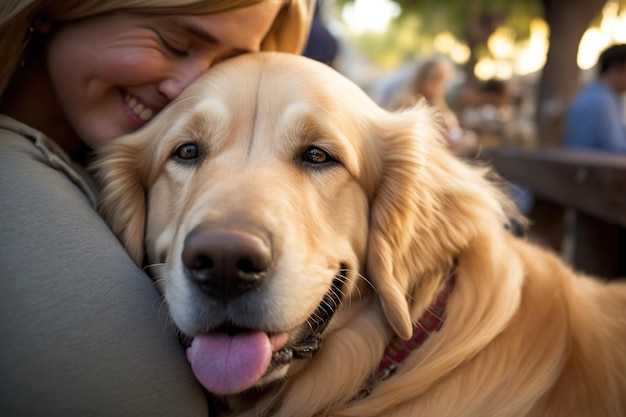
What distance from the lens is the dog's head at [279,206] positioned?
1.61 m

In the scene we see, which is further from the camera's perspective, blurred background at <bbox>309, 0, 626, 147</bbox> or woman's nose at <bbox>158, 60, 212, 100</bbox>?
blurred background at <bbox>309, 0, 626, 147</bbox>

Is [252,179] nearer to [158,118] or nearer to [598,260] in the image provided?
[158,118]

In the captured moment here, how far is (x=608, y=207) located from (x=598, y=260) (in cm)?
130

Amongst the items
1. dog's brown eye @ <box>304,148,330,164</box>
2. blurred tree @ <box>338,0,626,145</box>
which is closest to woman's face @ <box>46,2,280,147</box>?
dog's brown eye @ <box>304,148,330,164</box>

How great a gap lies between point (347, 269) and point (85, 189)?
1046mm

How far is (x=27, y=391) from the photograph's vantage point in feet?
4.42

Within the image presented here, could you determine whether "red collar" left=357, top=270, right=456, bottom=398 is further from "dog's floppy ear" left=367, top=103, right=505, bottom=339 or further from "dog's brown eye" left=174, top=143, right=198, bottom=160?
"dog's brown eye" left=174, top=143, right=198, bottom=160

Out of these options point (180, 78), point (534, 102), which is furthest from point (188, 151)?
point (534, 102)

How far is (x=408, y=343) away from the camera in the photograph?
203cm

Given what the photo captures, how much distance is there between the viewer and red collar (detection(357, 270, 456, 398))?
1.99 meters

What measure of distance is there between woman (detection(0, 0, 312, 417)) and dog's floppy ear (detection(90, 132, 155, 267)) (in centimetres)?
11

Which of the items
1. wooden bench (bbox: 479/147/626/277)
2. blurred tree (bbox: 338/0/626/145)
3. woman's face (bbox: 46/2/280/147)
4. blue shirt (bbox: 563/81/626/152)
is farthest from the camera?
blurred tree (bbox: 338/0/626/145)

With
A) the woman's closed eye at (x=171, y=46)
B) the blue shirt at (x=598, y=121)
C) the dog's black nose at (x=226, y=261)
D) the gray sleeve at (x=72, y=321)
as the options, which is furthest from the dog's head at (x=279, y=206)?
the blue shirt at (x=598, y=121)

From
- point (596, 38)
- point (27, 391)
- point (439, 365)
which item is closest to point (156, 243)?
point (27, 391)
